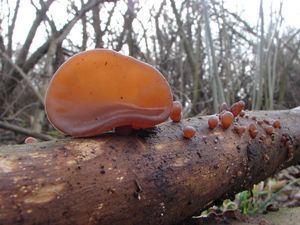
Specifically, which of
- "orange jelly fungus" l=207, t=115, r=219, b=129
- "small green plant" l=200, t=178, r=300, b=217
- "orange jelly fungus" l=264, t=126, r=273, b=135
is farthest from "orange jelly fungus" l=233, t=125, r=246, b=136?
"small green plant" l=200, t=178, r=300, b=217

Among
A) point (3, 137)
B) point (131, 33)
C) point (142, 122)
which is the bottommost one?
point (3, 137)

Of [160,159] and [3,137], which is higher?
[160,159]

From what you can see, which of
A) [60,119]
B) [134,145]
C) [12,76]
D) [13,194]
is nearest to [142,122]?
[134,145]

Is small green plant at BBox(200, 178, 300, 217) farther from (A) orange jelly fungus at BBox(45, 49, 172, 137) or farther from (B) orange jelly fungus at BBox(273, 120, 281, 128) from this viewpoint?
(A) orange jelly fungus at BBox(45, 49, 172, 137)

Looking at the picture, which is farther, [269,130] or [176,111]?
[269,130]

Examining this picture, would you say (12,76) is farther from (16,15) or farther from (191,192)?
(191,192)

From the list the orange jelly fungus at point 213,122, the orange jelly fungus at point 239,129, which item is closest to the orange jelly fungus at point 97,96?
the orange jelly fungus at point 213,122

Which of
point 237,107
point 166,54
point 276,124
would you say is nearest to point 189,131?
point 237,107

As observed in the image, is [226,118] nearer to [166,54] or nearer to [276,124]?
[276,124]
